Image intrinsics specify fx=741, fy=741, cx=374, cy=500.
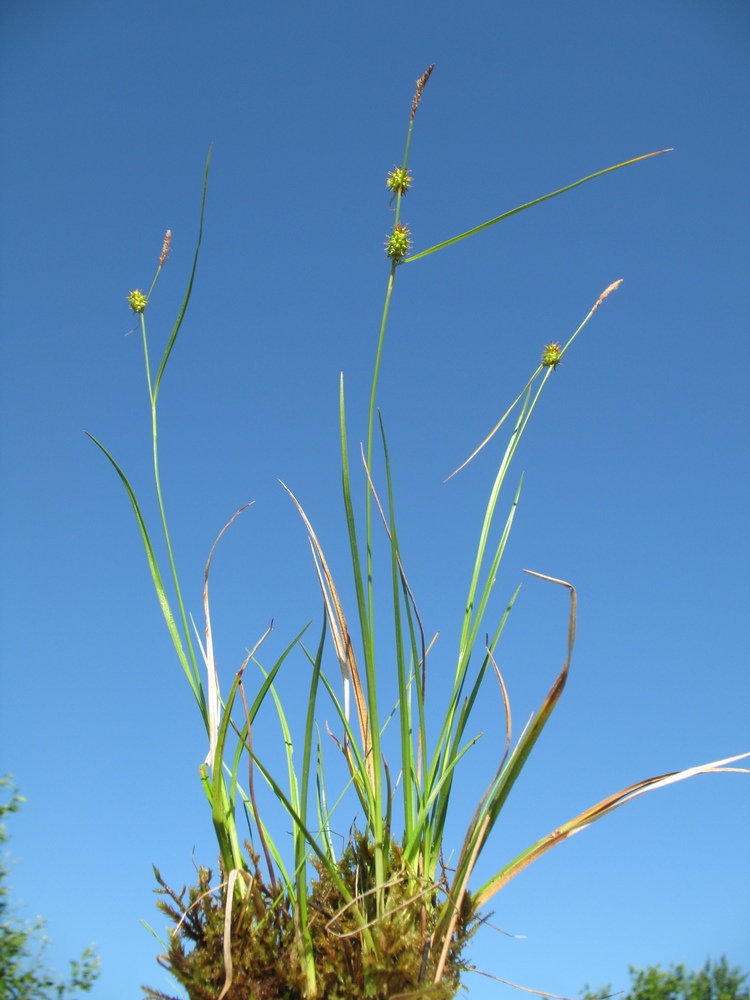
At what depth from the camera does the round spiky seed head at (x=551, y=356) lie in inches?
52.4

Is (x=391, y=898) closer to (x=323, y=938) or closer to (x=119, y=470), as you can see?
(x=323, y=938)

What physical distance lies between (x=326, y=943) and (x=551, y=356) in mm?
988

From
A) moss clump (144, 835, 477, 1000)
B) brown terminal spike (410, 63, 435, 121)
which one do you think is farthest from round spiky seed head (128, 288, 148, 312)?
moss clump (144, 835, 477, 1000)

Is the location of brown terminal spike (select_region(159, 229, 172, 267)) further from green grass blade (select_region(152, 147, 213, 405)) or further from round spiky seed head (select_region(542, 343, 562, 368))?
round spiky seed head (select_region(542, 343, 562, 368))

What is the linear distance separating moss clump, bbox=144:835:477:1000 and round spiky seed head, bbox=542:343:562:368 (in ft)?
2.79

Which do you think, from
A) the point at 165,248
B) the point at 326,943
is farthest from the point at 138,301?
the point at 326,943

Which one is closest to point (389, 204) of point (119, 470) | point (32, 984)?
point (119, 470)

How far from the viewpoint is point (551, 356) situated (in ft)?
4.39

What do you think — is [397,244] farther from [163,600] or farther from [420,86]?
[163,600]

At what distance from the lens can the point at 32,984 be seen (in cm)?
507

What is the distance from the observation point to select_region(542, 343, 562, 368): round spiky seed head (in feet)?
4.37

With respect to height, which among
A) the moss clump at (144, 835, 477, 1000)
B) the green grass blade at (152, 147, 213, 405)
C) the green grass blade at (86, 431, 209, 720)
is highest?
the green grass blade at (152, 147, 213, 405)

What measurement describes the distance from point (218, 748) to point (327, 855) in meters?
0.21

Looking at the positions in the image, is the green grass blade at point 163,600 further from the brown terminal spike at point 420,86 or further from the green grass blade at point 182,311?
the brown terminal spike at point 420,86
